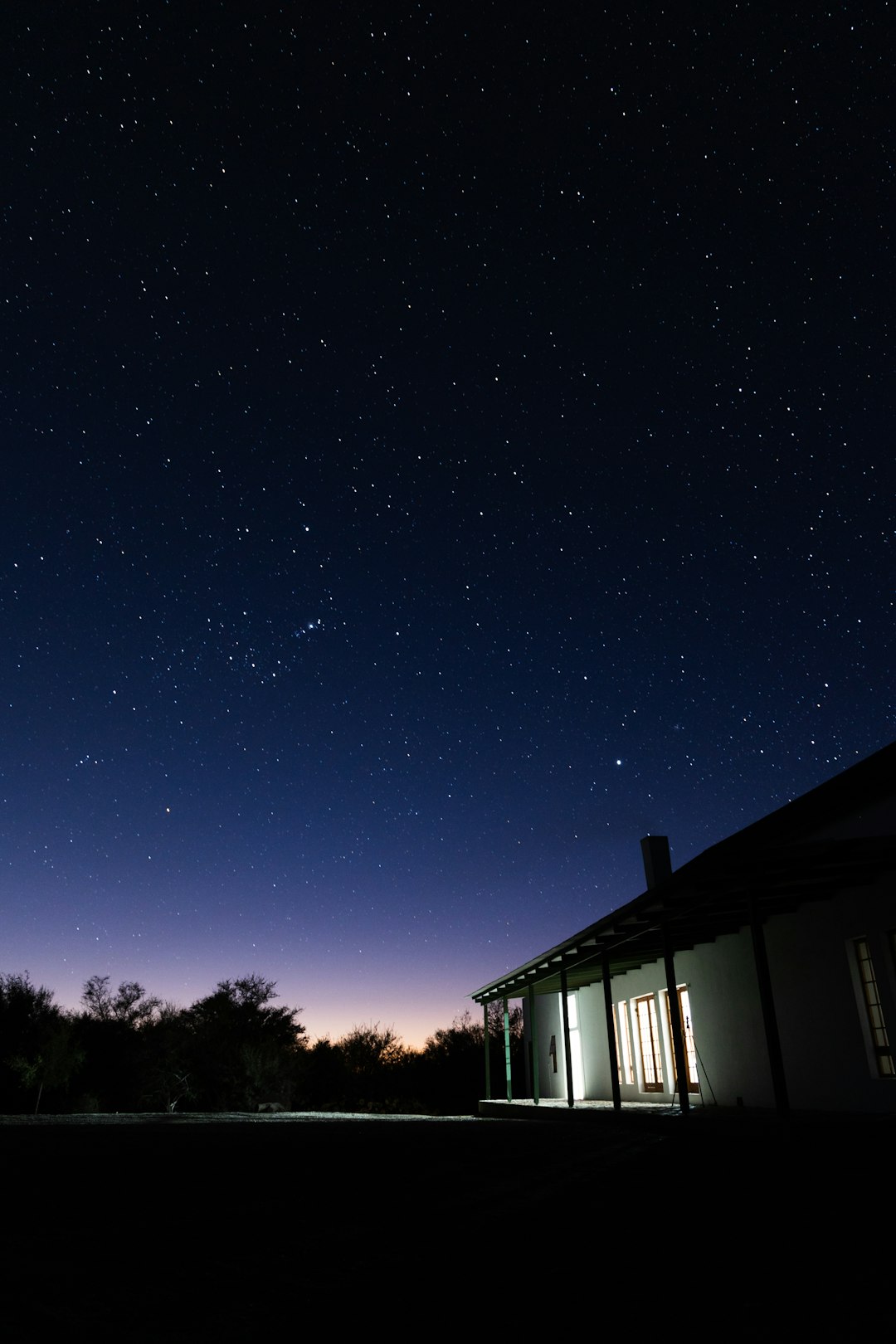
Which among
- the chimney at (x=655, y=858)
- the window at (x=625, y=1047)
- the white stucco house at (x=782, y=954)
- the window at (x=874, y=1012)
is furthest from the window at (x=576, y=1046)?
the window at (x=874, y=1012)

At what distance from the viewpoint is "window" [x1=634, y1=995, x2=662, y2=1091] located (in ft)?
52.7

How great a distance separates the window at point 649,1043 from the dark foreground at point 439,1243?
32.7 ft

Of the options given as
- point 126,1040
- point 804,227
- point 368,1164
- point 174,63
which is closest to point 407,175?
point 174,63

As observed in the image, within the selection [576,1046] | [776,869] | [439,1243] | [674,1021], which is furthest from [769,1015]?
[576,1046]

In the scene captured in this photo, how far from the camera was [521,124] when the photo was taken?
384 inches

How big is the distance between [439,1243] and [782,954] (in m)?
9.58

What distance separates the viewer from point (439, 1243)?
3.43m

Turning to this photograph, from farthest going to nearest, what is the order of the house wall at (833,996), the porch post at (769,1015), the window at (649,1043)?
the window at (649,1043)
the house wall at (833,996)
the porch post at (769,1015)

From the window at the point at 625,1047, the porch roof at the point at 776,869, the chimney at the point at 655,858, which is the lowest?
the window at the point at 625,1047

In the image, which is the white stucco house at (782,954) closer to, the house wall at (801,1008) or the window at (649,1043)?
the house wall at (801,1008)

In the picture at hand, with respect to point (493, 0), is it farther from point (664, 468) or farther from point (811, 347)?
point (664, 468)

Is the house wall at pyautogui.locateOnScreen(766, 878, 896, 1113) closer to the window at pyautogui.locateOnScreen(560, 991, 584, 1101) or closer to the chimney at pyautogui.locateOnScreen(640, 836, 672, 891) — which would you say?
the chimney at pyautogui.locateOnScreen(640, 836, 672, 891)

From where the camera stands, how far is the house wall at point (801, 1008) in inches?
379

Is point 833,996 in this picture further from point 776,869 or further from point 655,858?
point 655,858
